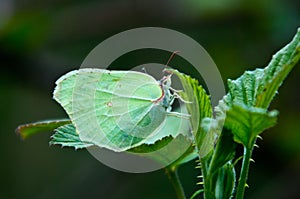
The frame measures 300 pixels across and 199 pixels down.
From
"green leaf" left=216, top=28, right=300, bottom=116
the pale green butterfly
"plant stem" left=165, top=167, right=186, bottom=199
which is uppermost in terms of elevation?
"green leaf" left=216, top=28, right=300, bottom=116

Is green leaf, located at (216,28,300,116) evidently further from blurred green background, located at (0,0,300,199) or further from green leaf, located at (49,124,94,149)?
blurred green background, located at (0,0,300,199)

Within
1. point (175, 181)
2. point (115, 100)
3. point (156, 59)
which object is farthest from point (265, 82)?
point (156, 59)

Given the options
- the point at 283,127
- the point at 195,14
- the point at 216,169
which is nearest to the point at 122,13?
the point at 195,14

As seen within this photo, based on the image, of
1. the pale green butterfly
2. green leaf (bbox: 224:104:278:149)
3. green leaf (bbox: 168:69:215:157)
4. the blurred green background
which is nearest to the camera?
green leaf (bbox: 224:104:278:149)

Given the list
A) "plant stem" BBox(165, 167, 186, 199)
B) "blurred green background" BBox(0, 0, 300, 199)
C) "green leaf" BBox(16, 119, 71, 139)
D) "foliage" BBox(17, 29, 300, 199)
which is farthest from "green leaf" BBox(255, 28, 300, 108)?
"blurred green background" BBox(0, 0, 300, 199)

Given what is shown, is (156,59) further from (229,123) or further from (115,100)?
(229,123)

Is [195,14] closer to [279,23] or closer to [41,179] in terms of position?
[279,23]

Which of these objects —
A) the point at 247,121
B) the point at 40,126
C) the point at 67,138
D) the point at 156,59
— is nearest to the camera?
the point at 247,121

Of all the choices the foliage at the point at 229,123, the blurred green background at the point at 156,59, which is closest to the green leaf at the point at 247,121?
the foliage at the point at 229,123
